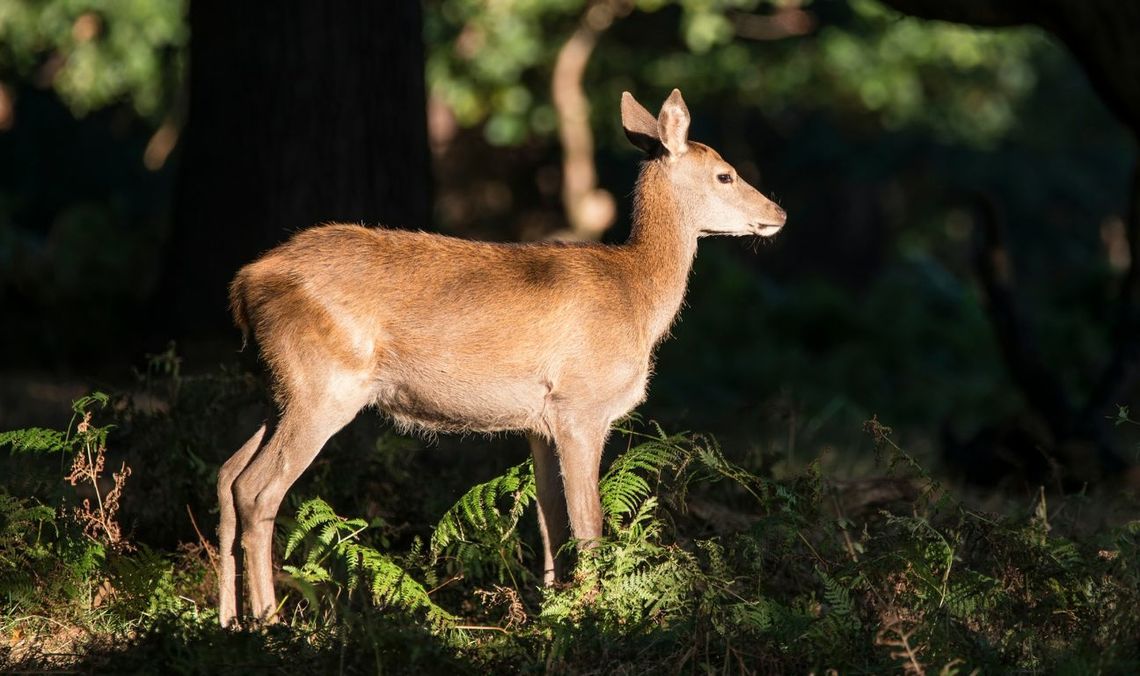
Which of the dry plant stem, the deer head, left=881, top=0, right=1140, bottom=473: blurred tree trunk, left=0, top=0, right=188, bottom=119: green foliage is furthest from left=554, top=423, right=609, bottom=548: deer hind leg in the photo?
left=0, top=0, right=188, bottom=119: green foliage

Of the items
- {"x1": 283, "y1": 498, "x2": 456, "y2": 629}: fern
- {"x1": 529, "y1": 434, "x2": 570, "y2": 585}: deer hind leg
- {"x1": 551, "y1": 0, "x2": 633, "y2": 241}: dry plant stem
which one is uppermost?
{"x1": 283, "y1": 498, "x2": 456, "y2": 629}: fern

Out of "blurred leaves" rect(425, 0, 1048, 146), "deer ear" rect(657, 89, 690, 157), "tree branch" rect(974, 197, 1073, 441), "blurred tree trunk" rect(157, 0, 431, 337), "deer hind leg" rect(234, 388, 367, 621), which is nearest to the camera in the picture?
"deer hind leg" rect(234, 388, 367, 621)

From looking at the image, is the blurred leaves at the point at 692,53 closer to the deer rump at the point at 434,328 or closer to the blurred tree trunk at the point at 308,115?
the blurred tree trunk at the point at 308,115

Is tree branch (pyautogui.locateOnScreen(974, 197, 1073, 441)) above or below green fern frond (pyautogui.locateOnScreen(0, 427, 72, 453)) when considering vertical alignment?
below

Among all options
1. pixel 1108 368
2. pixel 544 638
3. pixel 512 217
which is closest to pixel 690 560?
pixel 544 638

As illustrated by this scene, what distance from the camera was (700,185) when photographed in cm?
680

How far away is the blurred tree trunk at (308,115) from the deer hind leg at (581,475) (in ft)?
10.1

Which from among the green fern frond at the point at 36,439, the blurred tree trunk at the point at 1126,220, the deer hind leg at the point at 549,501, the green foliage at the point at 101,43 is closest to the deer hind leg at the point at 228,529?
the green fern frond at the point at 36,439

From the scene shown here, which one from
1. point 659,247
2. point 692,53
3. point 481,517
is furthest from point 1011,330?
point 692,53

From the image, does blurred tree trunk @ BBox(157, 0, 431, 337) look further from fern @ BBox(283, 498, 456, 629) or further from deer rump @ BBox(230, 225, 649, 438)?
fern @ BBox(283, 498, 456, 629)

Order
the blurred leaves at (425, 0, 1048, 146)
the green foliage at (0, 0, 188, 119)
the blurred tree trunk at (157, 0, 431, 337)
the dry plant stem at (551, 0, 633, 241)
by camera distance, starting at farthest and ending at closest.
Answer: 1. the dry plant stem at (551, 0, 633, 241)
2. the blurred leaves at (425, 0, 1048, 146)
3. the green foliage at (0, 0, 188, 119)
4. the blurred tree trunk at (157, 0, 431, 337)

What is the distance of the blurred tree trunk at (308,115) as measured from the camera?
8664 millimetres

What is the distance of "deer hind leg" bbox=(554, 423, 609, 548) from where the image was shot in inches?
239

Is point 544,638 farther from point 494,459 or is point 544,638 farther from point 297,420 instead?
point 494,459
